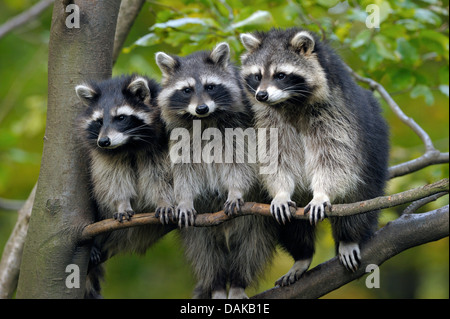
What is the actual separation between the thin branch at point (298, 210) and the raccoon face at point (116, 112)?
59cm

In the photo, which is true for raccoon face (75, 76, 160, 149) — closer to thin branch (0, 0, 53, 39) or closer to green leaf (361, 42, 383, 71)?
green leaf (361, 42, 383, 71)

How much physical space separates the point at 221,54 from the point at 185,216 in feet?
4.33

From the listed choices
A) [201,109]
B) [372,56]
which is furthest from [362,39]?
[201,109]

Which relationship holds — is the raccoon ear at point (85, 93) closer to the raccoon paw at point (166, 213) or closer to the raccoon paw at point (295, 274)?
the raccoon paw at point (166, 213)

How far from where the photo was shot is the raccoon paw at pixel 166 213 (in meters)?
4.14

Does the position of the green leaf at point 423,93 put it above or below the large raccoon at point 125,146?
above

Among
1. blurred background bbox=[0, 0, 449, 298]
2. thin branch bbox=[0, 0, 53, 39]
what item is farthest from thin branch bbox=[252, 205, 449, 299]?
thin branch bbox=[0, 0, 53, 39]

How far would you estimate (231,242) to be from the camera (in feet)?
15.9

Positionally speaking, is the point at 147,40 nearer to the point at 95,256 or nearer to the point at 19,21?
the point at 95,256

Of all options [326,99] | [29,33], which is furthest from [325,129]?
[29,33]

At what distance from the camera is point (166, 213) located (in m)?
4.20

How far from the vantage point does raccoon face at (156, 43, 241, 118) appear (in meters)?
4.36

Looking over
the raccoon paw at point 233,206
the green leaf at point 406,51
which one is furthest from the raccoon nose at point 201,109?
the green leaf at point 406,51

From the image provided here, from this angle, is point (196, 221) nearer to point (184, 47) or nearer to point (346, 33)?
point (184, 47)
